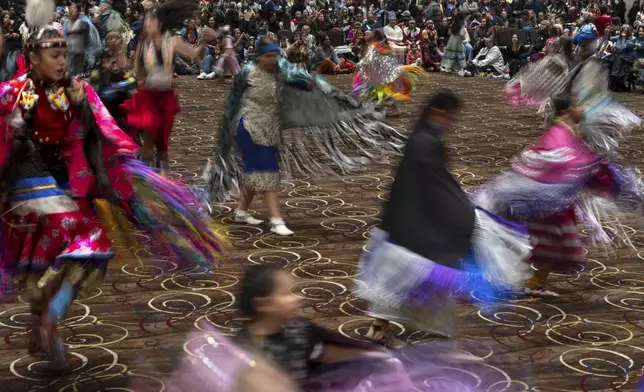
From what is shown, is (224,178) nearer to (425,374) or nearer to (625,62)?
(425,374)

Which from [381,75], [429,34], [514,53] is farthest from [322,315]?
[429,34]

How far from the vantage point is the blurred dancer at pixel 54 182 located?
12.4 ft

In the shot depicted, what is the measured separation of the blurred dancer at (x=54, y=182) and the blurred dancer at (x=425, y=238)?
1.09 metres

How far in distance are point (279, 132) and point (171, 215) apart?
211 cm

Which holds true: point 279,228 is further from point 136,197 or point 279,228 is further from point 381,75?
point 381,75

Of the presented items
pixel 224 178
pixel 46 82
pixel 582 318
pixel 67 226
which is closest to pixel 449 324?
pixel 582 318

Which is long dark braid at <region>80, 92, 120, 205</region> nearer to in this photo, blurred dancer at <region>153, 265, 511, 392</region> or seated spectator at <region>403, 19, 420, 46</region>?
blurred dancer at <region>153, 265, 511, 392</region>

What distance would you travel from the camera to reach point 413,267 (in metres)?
3.83

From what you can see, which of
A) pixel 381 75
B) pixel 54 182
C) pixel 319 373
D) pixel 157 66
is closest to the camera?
pixel 319 373

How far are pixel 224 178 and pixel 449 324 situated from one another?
2.84m

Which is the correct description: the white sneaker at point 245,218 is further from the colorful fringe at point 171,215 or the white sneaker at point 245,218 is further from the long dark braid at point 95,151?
the long dark braid at point 95,151

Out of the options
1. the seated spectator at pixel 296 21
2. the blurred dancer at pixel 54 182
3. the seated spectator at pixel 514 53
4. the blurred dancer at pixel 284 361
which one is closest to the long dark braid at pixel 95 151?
the blurred dancer at pixel 54 182

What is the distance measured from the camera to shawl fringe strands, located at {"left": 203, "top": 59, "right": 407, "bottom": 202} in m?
6.18

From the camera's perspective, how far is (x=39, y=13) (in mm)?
4066
